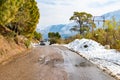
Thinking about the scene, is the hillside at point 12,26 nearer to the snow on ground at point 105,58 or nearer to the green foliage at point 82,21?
the snow on ground at point 105,58

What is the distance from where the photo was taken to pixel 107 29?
45156mm

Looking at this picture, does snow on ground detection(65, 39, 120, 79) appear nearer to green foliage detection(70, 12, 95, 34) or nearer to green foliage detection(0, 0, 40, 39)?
green foliage detection(0, 0, 40, 39)

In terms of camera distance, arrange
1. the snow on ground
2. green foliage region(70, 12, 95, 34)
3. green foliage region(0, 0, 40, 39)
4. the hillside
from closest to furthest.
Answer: the snow on ground
green foliage region(0, 0, 40, 39)
the hillside
green foliage region(70, 12, 95, 34)

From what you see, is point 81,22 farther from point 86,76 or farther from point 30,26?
point 86,76

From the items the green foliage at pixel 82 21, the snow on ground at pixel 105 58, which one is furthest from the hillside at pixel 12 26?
the green foliage at pixel 82 21

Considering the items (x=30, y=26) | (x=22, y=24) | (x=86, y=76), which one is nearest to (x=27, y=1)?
(x=22, y=24)

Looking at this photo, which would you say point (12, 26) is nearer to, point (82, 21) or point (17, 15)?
point (17, 15)

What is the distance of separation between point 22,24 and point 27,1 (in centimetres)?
387

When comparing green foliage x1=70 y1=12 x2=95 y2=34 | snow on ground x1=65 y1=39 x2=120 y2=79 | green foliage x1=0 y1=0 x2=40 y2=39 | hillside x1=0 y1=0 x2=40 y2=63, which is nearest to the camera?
snow on ground x1=65 y1=39 x2=120 y2=79

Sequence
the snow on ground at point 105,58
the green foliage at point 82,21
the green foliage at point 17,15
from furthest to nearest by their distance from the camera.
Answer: the green foliage at point 82,21, the green foliage at point 17,15, the snow on ground at point 105,58

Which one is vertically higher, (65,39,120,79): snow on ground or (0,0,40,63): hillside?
(0,0,40,63): hillside

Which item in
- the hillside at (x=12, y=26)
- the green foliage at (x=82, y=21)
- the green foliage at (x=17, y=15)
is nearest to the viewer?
the green foliage at (x=17, y=15)

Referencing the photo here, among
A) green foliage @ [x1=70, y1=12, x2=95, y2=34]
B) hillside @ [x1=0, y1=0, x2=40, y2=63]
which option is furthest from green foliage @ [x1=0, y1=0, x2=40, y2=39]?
green foliage @ [x1=70, y1=12, x2=95, y2=34]

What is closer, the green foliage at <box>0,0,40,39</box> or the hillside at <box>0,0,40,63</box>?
the green foliage at <box>0,0,40,39</box>
